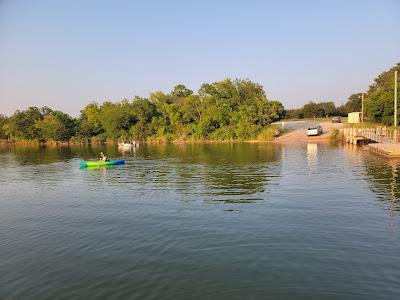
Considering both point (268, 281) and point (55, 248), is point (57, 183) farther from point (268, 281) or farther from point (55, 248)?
point (268, 281)

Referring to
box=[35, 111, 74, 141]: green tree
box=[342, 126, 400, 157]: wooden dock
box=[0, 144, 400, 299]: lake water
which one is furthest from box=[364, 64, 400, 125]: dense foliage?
box=[35, 111, 74, 141]: green tree

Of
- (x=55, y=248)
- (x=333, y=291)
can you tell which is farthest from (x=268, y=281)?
(x=55, y=248)

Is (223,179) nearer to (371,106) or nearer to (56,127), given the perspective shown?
(371,106)

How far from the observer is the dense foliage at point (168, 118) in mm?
94500

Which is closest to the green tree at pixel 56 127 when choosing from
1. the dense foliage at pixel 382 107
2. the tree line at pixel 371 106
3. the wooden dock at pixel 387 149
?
the tree line at pixel 371 106

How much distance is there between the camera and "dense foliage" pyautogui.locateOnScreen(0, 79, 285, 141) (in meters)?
94.5

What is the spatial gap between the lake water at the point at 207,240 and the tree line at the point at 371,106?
140ft

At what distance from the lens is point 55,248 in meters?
16.0

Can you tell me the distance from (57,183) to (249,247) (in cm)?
2521

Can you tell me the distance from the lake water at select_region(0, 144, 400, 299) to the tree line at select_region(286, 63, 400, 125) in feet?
140

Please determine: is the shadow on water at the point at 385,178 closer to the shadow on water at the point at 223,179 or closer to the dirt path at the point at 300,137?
the shadow on water at the point at 223,179

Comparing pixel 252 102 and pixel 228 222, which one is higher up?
pixel 252 102

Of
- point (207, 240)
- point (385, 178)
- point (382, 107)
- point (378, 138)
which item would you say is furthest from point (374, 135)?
point (207, 240)

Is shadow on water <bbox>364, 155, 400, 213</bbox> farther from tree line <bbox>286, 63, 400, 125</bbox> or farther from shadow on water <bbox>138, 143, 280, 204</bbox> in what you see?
tree line <bbox>286, 63, 400, 125</bbox>
